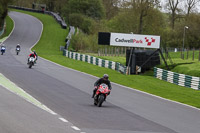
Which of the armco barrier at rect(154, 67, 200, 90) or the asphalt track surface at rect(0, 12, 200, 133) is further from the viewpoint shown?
the armco barrier at rect(154, 67, 200, 90)

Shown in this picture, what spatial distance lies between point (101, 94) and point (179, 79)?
17.6 meters

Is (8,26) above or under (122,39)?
above

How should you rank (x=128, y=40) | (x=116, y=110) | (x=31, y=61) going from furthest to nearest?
1. (x=128, y=40)
2. (x=31, y=61)
3. (x=116, y=110)

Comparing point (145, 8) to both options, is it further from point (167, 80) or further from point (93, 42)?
point (167, 80)

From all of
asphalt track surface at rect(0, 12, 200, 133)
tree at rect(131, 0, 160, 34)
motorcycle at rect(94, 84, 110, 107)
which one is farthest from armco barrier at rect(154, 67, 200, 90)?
tree at rect(131, 0, 160, 34)

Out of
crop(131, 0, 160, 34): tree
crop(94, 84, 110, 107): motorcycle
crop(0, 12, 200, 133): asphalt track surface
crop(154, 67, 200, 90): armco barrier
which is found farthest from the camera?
crop(131, 0, 160, 34): tree

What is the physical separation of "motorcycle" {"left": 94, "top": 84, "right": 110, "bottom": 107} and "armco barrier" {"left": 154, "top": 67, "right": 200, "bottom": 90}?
15.0 metres

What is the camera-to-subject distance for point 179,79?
33312 millimetres

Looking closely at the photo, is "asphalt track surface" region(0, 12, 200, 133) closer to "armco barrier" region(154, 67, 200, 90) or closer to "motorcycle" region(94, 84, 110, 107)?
A: "motorcycle" region(94, 84, 110, 107)

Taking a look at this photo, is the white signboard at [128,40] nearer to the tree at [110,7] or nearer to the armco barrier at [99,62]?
the armco barrier at [99,62]

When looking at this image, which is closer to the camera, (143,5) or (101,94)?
(101,94)

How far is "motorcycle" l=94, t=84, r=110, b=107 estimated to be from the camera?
16.7m

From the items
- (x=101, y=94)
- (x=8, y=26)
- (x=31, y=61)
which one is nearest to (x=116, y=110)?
(x=101, y=94)

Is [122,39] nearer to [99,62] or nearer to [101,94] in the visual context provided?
[99,62]
